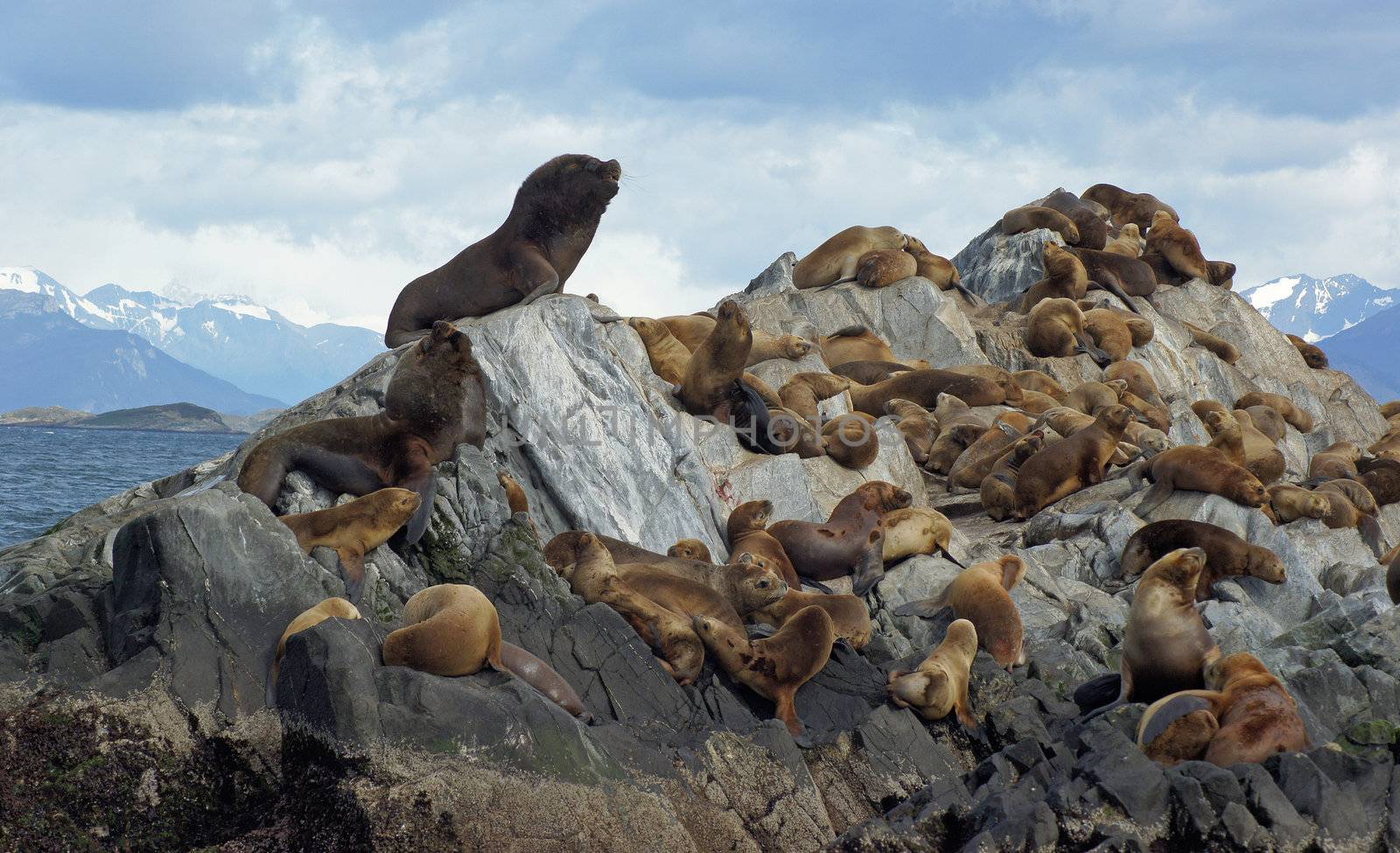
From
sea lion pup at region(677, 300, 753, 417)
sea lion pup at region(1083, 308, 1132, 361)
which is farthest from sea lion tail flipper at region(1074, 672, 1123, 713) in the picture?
sea lion pup at region(1083, 308, 1132, 361)

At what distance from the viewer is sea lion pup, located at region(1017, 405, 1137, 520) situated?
39.3ft

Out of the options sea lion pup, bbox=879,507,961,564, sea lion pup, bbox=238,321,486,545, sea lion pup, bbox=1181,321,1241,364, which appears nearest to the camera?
sea lion pup, bbox=238,321,486,545

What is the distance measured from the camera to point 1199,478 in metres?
10.9

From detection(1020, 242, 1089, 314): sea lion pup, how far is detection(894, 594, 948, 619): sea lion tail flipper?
11.3 metres

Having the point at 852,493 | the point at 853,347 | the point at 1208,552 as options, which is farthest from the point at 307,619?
the point at 853,347

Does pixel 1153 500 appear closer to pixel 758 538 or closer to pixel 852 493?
pixel 852 493

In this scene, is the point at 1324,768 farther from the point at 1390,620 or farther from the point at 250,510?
the point at 250,510

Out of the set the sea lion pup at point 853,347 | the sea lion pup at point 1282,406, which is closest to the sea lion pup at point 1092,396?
the sea lion pup at point 853,347

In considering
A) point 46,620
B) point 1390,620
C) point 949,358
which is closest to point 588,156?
point 46,620

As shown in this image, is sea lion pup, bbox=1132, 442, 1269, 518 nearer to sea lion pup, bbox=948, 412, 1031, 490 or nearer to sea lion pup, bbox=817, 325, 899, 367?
sea lion pup, bbox=948, 412, 1031, 490

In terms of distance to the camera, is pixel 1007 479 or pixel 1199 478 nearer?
pixel 1199 478

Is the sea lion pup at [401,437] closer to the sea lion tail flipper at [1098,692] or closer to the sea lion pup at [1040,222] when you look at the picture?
the sea lion tail flipper at [1098,692]

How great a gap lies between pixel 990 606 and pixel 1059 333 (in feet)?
33.9

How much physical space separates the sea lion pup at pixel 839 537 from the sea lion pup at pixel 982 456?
316 cm
